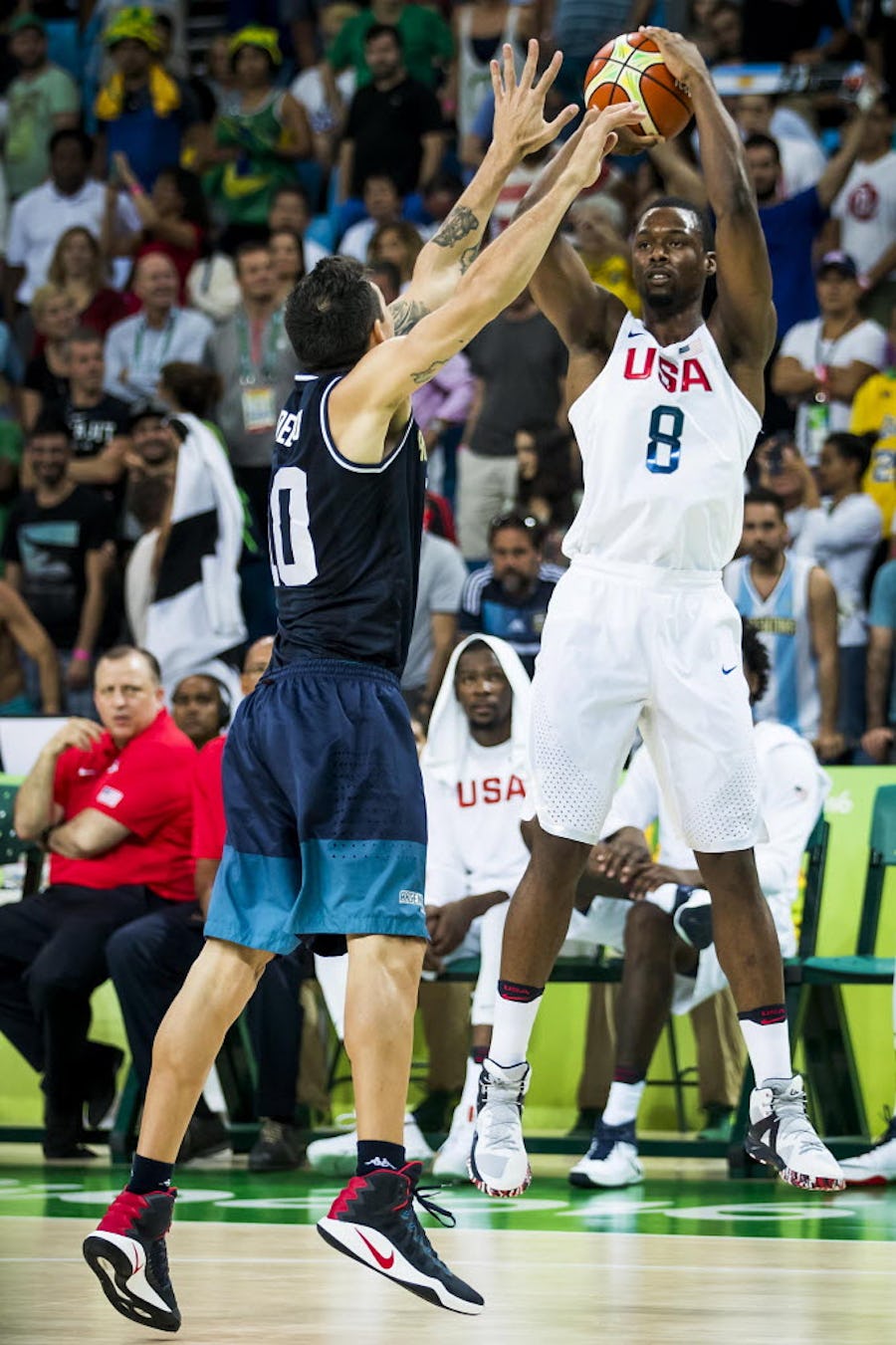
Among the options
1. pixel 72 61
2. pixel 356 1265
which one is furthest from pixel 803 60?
pixel 356 1265

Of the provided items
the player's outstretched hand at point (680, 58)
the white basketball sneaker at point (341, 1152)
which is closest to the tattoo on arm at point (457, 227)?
the player's outstretched hand at point (680, 58)

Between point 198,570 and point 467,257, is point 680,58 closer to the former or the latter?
point 467,257

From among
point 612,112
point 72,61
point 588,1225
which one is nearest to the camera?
point 612,112

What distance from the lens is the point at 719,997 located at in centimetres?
934

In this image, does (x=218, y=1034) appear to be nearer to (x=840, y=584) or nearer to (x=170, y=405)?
(x=840, y=584)

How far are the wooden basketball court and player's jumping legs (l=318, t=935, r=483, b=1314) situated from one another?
0.13m

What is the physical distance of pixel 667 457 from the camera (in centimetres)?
592

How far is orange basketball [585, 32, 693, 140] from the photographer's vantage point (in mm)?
5973

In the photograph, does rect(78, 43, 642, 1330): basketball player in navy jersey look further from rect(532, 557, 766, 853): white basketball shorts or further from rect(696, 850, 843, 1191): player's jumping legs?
rect(696, 850, 843, 1191): player's jumping legs

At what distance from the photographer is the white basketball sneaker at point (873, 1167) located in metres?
7.95

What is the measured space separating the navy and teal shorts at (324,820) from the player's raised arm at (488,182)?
1204mm

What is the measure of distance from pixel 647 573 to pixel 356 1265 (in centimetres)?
212

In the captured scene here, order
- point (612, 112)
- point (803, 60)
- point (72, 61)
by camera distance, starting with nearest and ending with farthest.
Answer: point (612, 112) → point (803, 60) → point (72, 61)

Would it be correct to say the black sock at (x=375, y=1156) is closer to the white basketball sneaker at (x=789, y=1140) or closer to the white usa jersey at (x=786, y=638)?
the white basketball sneaker at (x=789, y=1140)
